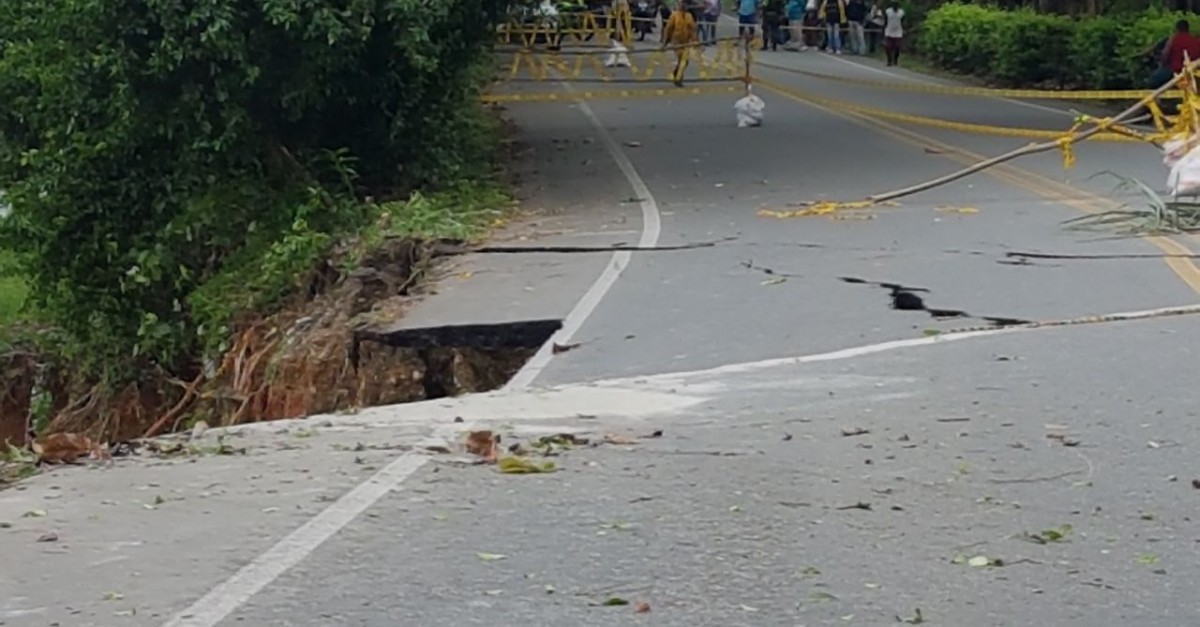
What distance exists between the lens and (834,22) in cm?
5488

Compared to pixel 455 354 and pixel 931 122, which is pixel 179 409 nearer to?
pixel 455 354

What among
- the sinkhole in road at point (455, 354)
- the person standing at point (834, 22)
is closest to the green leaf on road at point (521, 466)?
the sinkhole in road at point (455, 354)

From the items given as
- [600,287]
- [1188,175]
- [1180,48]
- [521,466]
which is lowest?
[600,287]

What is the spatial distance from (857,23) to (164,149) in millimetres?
39878

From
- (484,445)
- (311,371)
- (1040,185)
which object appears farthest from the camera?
(1040,185)

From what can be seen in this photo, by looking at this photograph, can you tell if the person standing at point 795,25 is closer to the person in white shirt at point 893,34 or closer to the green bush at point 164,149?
the person in white shirt at point 893,34

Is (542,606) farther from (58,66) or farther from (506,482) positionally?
(58,66)

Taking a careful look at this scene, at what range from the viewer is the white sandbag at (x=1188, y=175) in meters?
15.0

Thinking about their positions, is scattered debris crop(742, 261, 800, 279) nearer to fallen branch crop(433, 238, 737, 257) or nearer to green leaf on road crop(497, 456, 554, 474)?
fallen branch crop(433, 238, 737, 257)

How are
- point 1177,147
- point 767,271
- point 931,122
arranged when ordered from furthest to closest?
1. point 931,122
2. point 1177,147
3. point 767,271

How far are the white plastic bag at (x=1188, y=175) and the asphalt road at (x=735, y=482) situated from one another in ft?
2.37

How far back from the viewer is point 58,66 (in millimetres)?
16547

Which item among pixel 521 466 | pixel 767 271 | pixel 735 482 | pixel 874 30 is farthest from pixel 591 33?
pixel 735 482

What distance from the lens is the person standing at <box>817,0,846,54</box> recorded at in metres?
54.5
